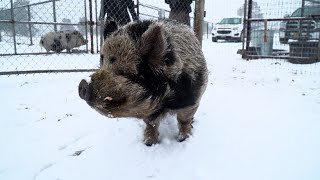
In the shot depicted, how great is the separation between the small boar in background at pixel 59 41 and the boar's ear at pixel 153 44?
8.56m

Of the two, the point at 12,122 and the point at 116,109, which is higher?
the point at 116,109

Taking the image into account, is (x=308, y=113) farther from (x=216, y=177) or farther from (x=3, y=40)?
(x=3, y=40)

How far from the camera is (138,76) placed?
205 cm

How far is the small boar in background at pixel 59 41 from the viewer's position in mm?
10312

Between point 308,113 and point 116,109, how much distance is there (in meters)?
2.80

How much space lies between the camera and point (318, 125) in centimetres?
332

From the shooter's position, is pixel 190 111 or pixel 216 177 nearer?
pixel 216 177

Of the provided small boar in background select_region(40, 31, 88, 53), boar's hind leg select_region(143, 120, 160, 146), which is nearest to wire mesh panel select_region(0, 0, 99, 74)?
small boar in background select_region(40, 31, 88, 53)

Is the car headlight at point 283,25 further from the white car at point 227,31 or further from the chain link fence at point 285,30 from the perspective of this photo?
the white car at point 227,31

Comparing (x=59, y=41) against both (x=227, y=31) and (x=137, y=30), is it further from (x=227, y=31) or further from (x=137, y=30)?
(x=227, y=31)

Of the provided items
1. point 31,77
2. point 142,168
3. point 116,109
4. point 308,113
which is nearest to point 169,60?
point 116,109

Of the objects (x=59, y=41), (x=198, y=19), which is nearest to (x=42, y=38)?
(x=59, y=41)

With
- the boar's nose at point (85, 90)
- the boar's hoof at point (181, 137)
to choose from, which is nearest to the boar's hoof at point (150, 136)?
the boar's hoof at point (181, 137)

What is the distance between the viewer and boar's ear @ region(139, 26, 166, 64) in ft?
6.53
